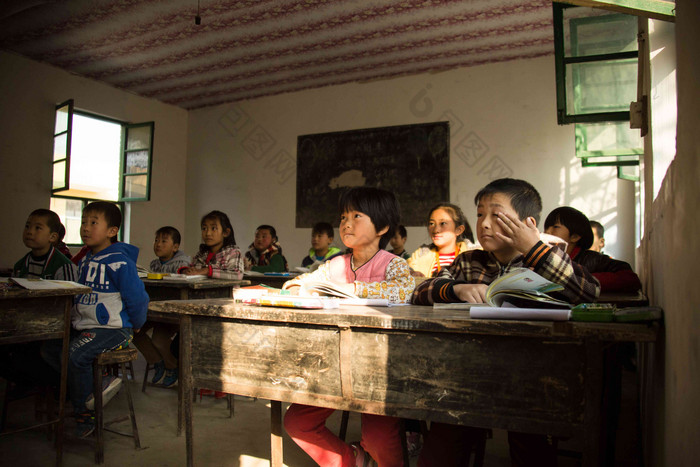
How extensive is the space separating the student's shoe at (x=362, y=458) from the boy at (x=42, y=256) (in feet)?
6.15

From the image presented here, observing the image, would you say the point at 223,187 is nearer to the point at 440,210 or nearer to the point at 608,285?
the point at 440,210

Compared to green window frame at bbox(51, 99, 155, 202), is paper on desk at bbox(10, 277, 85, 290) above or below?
below

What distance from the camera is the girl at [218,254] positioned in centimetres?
363

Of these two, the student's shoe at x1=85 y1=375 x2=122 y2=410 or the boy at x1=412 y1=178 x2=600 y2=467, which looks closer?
the boy at x1=412 y1=178 x2=600 y2=467

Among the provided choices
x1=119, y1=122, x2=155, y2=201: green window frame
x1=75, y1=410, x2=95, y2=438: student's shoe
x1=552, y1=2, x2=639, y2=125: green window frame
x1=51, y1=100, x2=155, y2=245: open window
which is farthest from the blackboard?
x1=75, y1=410, x2=95, y2=438: student's shoe

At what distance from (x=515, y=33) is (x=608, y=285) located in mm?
4260

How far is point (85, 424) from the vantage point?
2266 millimetres

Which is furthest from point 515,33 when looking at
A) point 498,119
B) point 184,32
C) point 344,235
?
point 344,235

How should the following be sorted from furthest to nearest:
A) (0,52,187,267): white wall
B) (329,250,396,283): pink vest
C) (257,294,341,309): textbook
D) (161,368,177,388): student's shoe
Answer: (0,52,187,267): white wall
(161,368,177,388): student's shoe
(329,250,396,283): pink vest
(257,294,341,309): textbook

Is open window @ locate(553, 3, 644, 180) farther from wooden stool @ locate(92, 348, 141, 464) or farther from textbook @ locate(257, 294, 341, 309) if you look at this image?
wooden stool @ locate(92, 348, 141, 464)

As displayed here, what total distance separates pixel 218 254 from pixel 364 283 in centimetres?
233

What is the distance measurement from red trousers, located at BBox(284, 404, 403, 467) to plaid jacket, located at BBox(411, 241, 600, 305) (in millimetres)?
425

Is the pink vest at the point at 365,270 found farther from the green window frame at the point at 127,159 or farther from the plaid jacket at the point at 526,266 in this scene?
the green window frame at the point at 127,159

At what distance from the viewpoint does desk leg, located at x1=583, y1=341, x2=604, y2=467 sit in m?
0.96
